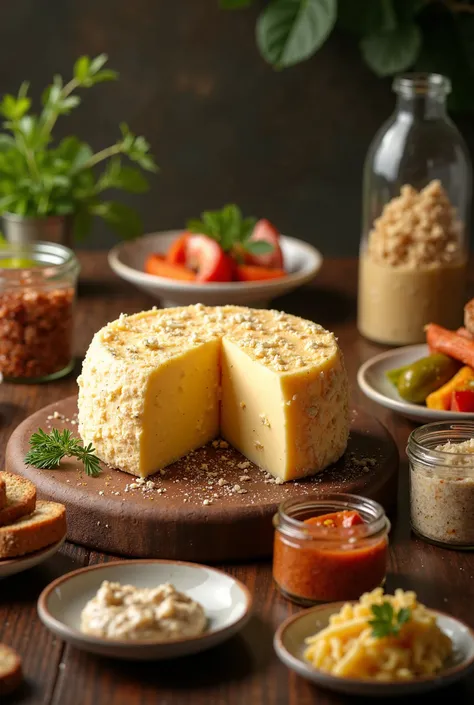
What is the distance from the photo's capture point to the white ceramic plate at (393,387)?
2611 millimetres

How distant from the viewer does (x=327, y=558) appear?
1.91 metres

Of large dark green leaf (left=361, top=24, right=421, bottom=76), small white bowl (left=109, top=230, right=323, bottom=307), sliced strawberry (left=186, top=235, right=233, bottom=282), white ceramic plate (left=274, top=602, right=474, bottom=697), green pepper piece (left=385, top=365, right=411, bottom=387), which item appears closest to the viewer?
white ceramic plate (left=274, top=602, right=474, bottom=697)

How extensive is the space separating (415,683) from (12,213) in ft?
8.07

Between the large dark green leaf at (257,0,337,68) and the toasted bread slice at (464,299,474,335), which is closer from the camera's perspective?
the toasted bread slice at (464,299,474,335)

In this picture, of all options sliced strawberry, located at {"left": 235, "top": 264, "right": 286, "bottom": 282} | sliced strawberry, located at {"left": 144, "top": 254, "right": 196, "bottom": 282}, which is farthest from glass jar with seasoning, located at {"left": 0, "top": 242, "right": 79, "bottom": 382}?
sliced strawberry, located at {"left": 235, "top": 264, "right": 286, "bottom": 282}

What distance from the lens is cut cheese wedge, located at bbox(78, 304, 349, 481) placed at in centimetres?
227

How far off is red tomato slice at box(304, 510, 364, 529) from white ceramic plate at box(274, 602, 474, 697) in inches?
8.5

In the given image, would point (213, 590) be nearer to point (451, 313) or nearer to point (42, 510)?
point (42, 510)

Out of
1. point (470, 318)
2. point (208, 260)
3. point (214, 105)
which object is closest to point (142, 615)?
point (470, 318)

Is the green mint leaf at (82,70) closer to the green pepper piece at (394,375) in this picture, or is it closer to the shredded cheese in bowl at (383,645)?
the green pepper piece at (394,375)

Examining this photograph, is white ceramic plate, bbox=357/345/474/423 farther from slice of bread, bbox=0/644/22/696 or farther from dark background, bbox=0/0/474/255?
dark background, bbox=0/0/474/255

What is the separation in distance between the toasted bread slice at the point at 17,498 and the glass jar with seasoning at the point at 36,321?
0.90m

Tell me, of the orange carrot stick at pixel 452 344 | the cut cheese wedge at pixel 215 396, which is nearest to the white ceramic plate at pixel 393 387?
the orange carrot stick at pixel 452 344

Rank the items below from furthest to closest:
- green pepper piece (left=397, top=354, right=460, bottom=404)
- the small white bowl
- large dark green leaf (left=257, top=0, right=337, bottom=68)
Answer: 1. large dark green leaf (left=257, top=0, right=337, bottom=68)
2. the small white bowl
3. green pepper piece (left=397, top=354, right=460, bottom=404)
